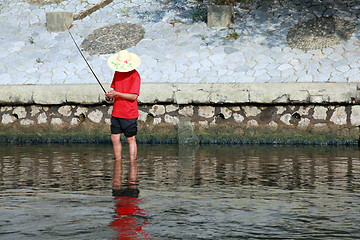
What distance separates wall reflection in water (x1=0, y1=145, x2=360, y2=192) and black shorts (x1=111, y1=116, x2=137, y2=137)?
0.38m

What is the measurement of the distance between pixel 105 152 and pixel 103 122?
170cm

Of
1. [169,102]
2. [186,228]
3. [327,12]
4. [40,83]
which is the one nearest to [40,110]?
[40,83]

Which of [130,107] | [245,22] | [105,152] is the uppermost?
[245,22]

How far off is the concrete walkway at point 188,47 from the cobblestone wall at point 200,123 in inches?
24.9

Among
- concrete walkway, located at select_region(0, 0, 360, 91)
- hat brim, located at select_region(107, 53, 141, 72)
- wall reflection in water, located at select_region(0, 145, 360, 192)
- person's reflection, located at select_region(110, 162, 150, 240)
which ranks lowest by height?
wall reflection in water, located at select_region(0, 145, 360, 192)

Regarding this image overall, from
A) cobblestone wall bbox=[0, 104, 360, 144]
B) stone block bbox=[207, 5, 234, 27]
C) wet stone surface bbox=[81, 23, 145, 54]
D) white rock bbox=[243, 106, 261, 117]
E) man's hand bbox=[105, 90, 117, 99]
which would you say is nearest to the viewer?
man's hand bbox=[105, 90, 117, 99]

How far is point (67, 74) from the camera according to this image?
11383 millimetres

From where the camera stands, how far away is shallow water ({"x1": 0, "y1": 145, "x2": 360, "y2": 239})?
3.66 metres

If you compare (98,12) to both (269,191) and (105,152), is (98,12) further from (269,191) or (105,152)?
(269,191)

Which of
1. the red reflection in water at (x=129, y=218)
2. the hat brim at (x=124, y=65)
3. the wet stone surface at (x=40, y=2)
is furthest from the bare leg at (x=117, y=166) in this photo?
the wet stone surface at (x=40, y=2)

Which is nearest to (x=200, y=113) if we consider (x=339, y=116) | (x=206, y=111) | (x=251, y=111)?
(x=206, y=111)

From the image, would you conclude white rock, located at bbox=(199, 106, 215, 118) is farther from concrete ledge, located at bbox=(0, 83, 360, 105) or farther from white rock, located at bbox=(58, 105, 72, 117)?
white rock, located at bbox=(58, 105, 72, 117)

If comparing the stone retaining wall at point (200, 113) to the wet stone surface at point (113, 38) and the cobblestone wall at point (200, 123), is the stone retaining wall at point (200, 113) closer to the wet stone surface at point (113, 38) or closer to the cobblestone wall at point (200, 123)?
the cobblestone wall at point (200, 123)

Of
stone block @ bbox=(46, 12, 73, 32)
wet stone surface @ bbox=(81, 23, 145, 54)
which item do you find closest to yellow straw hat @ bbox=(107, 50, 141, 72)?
wet stone surface @ bbox=(81, 23, 145, 54)
